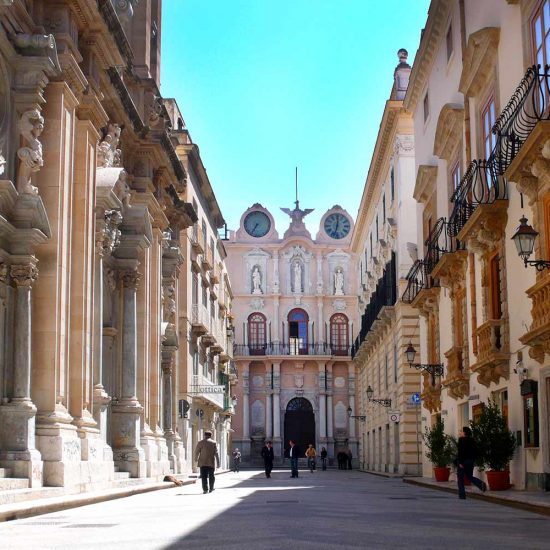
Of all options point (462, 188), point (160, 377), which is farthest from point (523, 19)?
point (160, 377)

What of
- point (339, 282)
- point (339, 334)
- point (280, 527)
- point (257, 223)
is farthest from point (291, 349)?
point (280, 527)

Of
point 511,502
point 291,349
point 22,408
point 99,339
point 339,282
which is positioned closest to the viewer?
point 511,502

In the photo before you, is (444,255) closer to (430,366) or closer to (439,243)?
(439,243)

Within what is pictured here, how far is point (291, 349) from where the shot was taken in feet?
252

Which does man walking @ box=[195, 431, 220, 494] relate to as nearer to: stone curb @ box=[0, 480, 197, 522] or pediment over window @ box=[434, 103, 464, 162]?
stone curb @ box=[0, 480, 197, 522]

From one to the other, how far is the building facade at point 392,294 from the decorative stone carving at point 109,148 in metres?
16.5

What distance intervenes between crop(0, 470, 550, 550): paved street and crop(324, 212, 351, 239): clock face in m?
61.8

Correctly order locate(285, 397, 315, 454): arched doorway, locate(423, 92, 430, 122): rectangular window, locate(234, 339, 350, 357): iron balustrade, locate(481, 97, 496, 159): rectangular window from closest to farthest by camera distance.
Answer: locate(481, 97, 496, 159): rectangular window
locate(423, 92, 430, 122): rectangular window
locate(285, 397, 315, 454): arched doorway
locate(234, 339, 350, 357): iron balustrade

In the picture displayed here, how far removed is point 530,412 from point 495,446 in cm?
114

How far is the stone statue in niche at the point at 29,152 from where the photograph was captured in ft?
59.5

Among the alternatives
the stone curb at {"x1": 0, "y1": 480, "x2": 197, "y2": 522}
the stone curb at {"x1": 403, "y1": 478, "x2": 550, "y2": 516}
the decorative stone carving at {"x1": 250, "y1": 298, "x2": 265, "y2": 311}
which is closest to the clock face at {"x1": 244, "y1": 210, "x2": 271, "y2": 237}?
the decorative stone carving at {"x1": 250, "y1": 298, "x2": 265, "y2": 311}

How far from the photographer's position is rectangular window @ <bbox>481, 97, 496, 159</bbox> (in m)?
24.2

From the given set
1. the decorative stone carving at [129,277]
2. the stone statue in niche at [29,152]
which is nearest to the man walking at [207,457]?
the decorative stone carving at [129,277]

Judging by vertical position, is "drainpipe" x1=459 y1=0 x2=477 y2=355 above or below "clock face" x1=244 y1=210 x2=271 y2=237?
below
